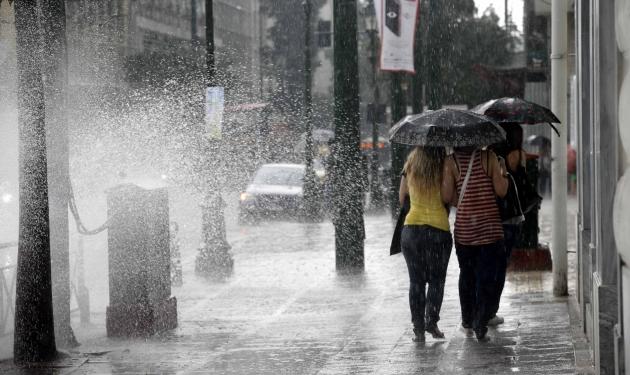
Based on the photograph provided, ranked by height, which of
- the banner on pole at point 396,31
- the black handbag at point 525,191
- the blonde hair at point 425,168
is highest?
the banner on pole at point 396,31

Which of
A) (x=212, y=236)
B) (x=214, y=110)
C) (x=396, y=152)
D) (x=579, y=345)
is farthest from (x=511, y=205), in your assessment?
(x=396, y=152)

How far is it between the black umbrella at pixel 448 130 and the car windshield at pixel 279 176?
21676mm

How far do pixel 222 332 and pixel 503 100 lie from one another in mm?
3303

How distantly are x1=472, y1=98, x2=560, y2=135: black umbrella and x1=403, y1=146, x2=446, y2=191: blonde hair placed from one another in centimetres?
149

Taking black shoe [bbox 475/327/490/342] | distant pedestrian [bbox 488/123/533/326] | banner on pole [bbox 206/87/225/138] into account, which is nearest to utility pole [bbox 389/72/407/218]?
banner on pole [bbox 206/87/225/138]

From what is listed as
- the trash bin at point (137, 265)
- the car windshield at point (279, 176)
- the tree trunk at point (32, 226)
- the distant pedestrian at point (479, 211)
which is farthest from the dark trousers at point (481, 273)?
the car windshield at point (279, 176)

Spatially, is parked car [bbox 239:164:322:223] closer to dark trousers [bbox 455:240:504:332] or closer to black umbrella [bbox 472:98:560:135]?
black umbrella [bbox 472:98:560:135]

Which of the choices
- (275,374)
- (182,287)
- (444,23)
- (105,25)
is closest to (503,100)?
(275,374)

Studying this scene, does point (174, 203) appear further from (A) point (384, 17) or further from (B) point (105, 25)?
(B) point (105, 25)

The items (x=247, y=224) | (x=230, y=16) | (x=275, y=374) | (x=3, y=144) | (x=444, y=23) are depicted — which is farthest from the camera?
(x=230, y=16)

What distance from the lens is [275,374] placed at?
8211 millimetres

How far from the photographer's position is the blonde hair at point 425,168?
916 cm

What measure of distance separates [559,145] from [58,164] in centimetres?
485

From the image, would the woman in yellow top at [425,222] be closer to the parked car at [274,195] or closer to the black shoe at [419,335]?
the black shoe at [419,335]
